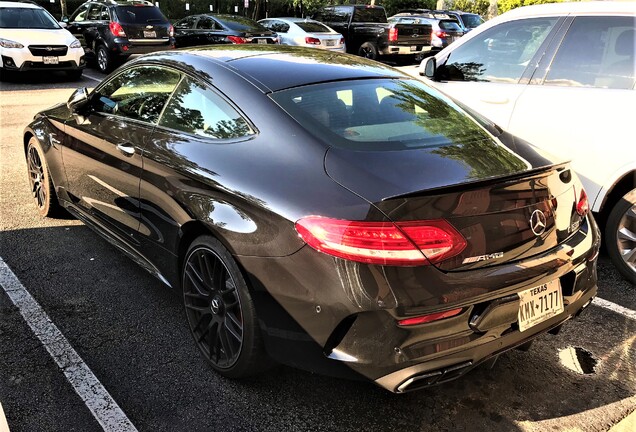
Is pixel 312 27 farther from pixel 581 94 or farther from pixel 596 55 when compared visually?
pixel 581 94

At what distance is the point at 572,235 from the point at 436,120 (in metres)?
0.89

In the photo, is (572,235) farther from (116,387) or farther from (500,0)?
(500,0)

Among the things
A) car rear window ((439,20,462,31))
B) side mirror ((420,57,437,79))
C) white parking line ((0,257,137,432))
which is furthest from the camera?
car rear window ((439,20,462,31))

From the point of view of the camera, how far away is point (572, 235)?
104 inches

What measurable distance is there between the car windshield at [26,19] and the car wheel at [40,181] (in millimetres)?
8597

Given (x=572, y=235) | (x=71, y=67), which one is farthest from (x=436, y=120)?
(x=71, y=67)

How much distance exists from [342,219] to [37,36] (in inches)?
463

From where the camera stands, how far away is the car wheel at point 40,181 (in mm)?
4625

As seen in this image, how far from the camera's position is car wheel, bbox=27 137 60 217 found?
462cm

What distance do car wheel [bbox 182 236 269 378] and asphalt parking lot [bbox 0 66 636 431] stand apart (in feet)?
0.47

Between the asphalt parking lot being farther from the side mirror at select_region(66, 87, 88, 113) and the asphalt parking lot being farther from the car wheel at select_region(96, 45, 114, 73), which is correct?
the car wheel at select_region(96, 45, 114, 73)

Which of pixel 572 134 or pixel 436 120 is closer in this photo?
pixel 436 120

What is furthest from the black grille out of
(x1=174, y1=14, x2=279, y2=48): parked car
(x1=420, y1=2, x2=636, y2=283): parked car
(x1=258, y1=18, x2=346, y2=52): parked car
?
(x1=420, y1=2, x2=636, y2=283): parked car

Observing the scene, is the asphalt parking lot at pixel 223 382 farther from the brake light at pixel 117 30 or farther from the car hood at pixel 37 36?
the brake light at pixel 117 30
